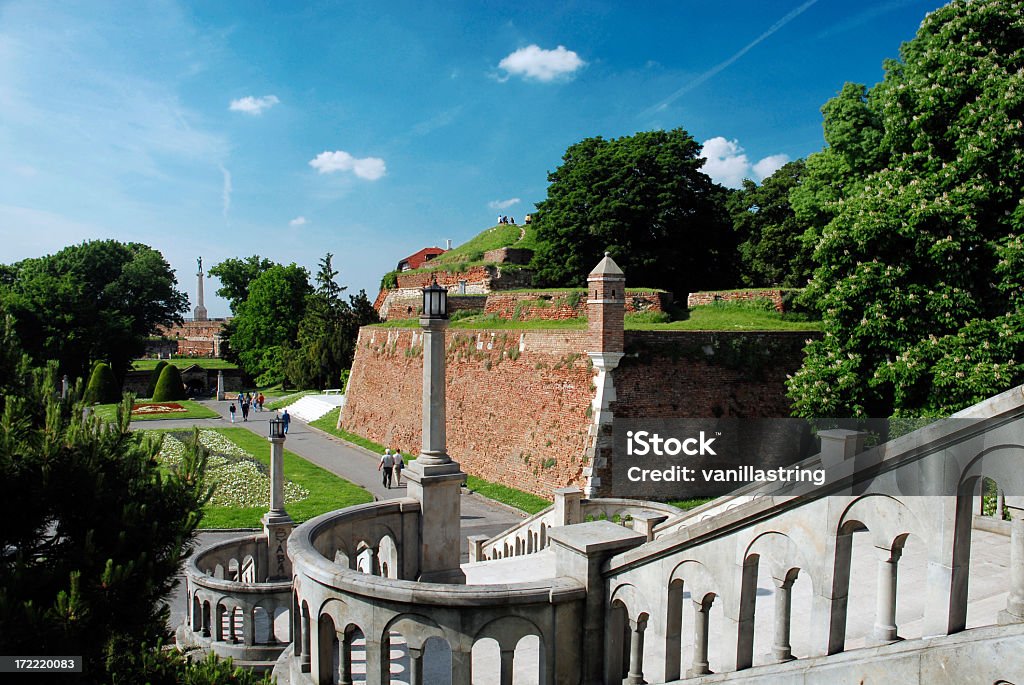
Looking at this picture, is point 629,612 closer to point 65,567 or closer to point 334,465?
point 65,567

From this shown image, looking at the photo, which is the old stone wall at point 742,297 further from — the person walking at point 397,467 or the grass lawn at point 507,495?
the person walking at point 397,467

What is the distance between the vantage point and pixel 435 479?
7406mm

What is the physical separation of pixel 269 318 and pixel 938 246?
51033 mm

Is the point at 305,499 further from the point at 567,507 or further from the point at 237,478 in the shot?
the point at 567,507

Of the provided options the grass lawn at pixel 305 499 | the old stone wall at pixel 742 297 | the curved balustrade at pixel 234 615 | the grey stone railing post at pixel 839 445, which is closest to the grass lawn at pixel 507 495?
the grass lawn at pixel 305 499

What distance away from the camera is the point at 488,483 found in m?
21.3

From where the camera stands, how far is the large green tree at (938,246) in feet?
35.5

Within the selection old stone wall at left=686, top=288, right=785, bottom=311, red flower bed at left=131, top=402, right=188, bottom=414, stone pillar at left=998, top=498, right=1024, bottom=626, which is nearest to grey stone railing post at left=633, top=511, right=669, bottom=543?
stone pillar at left=998, top=498, right=1024, bottom=626

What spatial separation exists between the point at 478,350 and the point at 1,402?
18138 mm

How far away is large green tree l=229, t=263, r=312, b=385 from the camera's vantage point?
54250 mm

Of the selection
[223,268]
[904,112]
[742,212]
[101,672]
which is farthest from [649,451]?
[223,268]

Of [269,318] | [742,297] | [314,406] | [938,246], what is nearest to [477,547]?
[938,246]

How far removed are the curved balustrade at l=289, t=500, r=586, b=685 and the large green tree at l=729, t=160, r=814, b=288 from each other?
91.7 ft

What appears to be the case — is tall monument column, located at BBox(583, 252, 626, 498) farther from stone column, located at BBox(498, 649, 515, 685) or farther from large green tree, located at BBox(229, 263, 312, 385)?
large green tree, located at BBox(229, 263, 312, 385)
